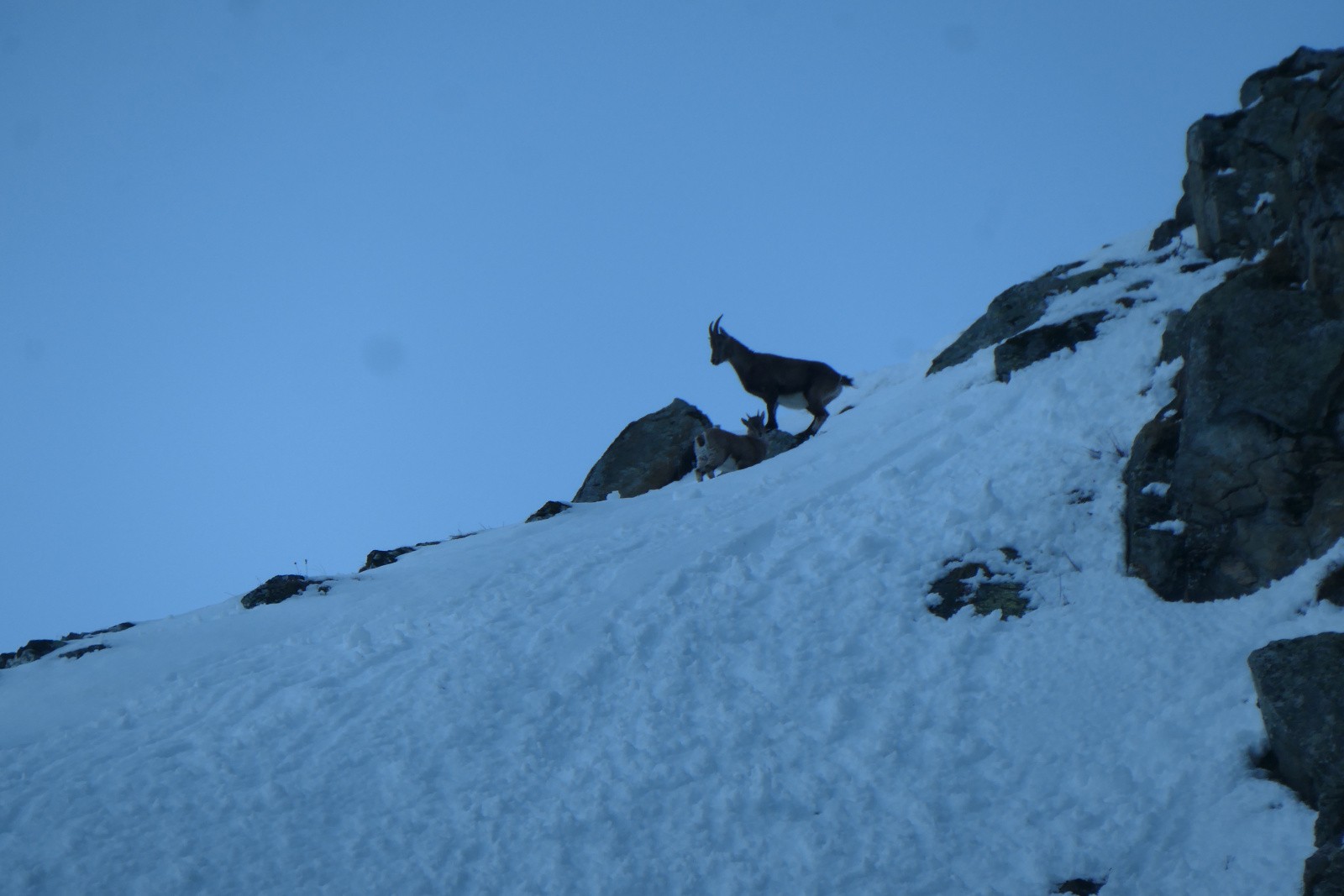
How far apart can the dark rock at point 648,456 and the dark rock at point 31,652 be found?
8353 mm

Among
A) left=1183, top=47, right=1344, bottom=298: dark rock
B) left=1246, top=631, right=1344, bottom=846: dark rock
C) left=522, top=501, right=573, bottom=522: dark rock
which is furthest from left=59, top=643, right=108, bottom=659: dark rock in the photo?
left=1183, top=47, right=1344, bottom=298: dark rock

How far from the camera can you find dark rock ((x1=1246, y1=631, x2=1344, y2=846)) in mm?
6184

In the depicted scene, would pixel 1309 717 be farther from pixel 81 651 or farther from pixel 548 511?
pixel 81 651

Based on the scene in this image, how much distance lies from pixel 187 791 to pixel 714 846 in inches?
152

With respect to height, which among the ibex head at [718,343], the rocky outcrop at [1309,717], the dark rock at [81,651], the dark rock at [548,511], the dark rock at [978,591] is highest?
the ibex head at [718,343]

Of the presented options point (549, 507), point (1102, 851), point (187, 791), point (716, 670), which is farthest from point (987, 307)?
point (187, 791)

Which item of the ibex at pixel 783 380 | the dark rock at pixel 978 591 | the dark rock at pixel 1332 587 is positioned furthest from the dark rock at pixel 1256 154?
the ibex at pixel 783 380

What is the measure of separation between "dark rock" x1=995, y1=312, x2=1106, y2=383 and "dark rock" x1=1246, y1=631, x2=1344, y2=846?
752cm

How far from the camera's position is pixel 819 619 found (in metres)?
9.52

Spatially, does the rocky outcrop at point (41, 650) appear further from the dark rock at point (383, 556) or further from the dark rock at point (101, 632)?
the dark rock at point (383, 556)

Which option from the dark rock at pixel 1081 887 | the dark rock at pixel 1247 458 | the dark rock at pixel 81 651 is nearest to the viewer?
the dark rock at pixel 1081 887

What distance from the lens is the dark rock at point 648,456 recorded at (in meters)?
18.4

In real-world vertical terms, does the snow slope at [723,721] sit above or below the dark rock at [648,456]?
below

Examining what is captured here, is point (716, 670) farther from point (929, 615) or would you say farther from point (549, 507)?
point (549, 507)
